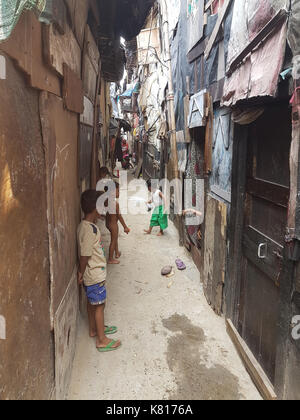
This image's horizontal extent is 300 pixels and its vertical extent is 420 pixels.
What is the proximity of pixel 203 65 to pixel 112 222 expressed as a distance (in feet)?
10.8

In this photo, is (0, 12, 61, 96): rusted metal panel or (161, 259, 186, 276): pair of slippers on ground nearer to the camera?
(0, 12, 61, 96): rusted metal panel

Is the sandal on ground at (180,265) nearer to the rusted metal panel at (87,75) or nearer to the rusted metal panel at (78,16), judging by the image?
the rusted metal panel at (87,75)

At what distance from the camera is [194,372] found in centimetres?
317

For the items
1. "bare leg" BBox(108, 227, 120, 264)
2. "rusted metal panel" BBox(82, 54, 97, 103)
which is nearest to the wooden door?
"rusted metal panel" BBox(82, 54, 97, 103)

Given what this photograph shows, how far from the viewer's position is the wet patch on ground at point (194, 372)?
288 centimetres

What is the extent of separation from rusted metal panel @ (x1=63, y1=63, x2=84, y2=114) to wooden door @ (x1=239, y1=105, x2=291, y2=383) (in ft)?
6.01

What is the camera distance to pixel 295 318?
2197 mm

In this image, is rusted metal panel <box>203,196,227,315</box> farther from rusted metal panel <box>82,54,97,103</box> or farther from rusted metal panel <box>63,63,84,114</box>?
rusted metal panel <box>82,54,97,103</box>

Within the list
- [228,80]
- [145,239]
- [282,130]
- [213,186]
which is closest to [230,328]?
[213,186]

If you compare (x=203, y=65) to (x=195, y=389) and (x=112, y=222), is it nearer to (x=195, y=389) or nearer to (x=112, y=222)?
(x=112, y=222)

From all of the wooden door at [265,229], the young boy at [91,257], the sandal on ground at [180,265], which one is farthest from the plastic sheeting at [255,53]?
the sandal on ground at [180,265]

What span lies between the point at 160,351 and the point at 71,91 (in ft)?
9.92

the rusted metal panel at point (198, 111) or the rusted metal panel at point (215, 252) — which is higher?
the rusted metal panel at point (198, 111)

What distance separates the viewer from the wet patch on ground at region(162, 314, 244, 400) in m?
Result: 2.88
